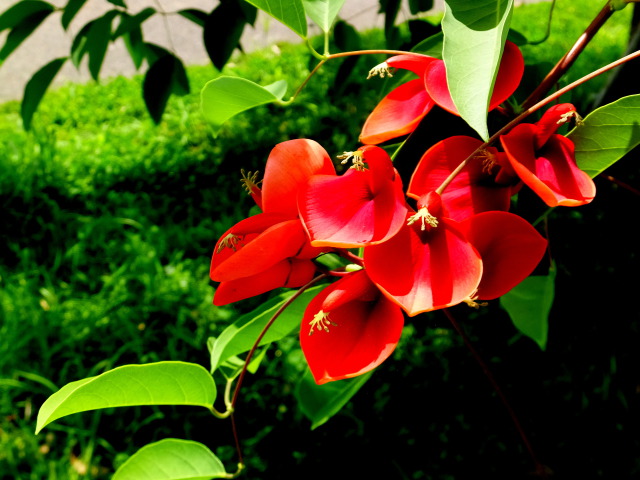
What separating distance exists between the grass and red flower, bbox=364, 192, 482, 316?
18.6 inches

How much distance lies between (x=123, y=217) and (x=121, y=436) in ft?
2.23

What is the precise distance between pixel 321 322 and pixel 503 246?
4.6 inches

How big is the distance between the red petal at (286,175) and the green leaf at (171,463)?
8.5 inches

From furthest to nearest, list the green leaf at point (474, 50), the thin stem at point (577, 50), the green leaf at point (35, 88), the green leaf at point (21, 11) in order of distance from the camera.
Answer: the green leaf at point (35, 88), the green leaf at point (21, 11), the thin stem at point (577, 50), the green leaf at point (474, 50)

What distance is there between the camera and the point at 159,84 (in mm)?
1154

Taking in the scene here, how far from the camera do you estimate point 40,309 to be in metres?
1.41

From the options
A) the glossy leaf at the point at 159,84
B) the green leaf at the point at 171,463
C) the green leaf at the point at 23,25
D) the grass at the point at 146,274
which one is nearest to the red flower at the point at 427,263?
the green leaf at the point at 171,463

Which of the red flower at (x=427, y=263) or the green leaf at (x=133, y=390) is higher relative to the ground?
the red flower at (x=427, y=263)

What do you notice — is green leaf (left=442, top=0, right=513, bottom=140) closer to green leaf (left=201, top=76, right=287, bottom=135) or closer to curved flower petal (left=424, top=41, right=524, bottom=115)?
curved flower petal (left=424, top=41, right=524, bottom=115)

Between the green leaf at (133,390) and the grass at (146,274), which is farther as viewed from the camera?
the grass at (146,274)

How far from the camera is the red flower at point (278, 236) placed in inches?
13.9

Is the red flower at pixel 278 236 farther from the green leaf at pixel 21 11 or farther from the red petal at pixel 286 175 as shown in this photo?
the green leaf at pixel 21 11

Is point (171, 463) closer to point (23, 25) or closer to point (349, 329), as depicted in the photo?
point (349, 329)

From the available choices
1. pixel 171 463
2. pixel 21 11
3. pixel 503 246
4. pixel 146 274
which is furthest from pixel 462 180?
pixel 146 274
